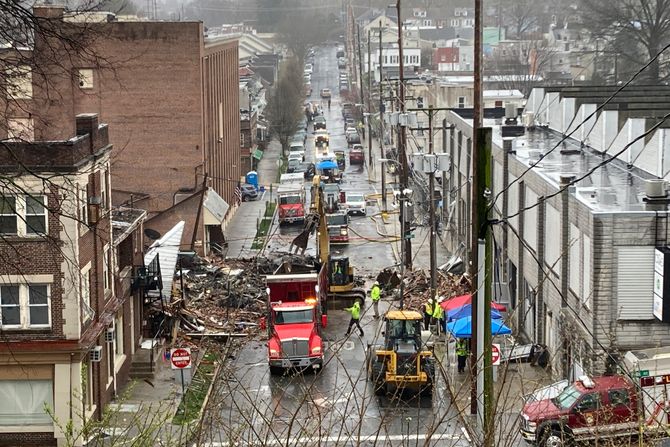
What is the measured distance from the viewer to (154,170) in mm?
46969

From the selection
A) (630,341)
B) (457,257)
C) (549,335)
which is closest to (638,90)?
(457,257)

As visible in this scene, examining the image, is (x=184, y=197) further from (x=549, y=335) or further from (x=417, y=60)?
(x=417, y=60)

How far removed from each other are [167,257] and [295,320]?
7.14 meters

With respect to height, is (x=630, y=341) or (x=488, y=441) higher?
(x=488, y=441)

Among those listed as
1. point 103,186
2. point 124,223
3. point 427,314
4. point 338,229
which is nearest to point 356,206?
point 338,229

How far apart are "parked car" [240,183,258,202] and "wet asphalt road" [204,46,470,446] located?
5916 millimetres

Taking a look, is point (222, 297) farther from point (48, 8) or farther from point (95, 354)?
point (48, 8)

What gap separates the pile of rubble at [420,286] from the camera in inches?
1352

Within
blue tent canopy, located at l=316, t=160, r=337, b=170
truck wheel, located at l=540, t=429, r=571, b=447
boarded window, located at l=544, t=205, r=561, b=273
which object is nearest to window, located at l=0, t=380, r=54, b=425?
truck wheel, located at l=540, t=429, r=571, b=447

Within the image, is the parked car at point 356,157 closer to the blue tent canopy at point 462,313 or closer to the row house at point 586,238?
the row house at point 586,238

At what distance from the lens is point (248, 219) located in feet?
192

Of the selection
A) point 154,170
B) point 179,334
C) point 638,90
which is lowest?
point 179,334

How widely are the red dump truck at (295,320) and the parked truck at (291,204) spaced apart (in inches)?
895

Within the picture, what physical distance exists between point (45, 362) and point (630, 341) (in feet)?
37.2
